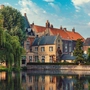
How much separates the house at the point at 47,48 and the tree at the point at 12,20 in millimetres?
9196

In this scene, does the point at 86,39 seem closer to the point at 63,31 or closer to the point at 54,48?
the point at 63,31

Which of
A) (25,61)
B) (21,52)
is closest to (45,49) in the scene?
(25,61)

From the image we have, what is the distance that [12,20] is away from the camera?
57594mm

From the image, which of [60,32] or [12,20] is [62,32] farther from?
[12,20]

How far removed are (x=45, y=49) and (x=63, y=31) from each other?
53.8 ft

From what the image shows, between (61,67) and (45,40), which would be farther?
(45,40)

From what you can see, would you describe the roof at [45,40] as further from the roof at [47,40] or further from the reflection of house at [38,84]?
the reflection of house at [38,84]

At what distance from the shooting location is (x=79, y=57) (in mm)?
58281

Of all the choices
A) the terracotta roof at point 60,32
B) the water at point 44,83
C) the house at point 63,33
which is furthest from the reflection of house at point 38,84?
the terracotta roof at point 60,32

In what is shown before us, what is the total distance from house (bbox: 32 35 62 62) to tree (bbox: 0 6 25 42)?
9.20m

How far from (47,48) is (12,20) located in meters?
12.5

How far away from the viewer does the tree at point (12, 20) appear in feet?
A: 186

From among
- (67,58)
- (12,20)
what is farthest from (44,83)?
(67,58)

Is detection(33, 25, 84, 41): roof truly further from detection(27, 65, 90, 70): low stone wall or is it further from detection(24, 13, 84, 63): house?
detection(27, 65, 90, 70): low stone wall
